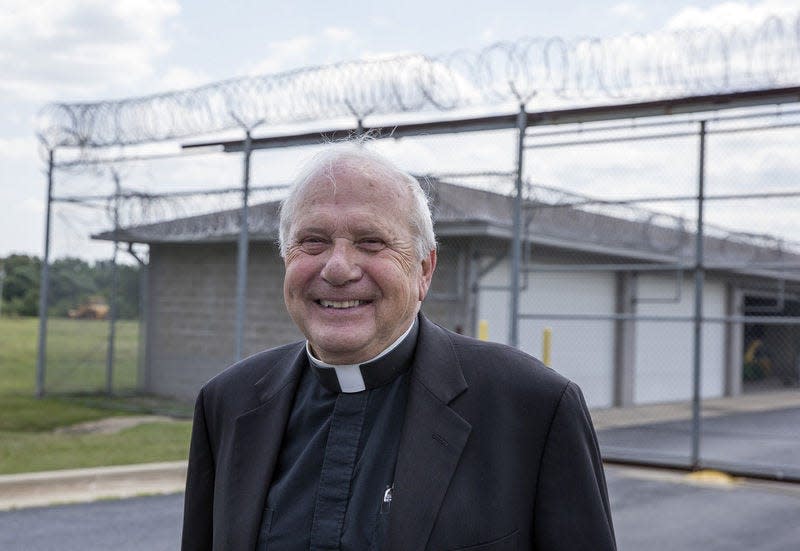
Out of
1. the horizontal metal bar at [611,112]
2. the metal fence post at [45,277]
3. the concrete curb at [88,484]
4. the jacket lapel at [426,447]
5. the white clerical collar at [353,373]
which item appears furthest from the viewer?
the metal fence post at [45,277]

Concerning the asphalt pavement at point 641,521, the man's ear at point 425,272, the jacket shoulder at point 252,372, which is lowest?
the asphalt pavement at point 641,521

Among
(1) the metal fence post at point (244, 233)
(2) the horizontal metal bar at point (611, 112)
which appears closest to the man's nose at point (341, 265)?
(2) the horizontal metal bar at point (611, 112)

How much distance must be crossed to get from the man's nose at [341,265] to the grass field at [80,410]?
6.44 m

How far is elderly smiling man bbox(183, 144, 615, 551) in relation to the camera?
1869mm

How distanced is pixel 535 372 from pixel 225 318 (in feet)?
45.0

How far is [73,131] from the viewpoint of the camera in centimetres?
1248

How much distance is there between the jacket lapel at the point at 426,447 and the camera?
6.00 ft

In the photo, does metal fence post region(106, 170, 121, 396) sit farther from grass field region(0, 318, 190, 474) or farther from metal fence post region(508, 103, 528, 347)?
metal fence post region(508, 103, 528, 347)

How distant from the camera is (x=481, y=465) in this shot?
1.90 meters

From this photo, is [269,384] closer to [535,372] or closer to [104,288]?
[535,372]

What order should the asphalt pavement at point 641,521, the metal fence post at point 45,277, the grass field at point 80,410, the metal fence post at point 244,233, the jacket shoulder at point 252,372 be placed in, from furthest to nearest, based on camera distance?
the metal fence post at point 45,277 → the metal fence post at point 244,233 → the grass field at point 80,410 → the asphalt pavement at point 641,521 → the jacket shoulder at point 252,372

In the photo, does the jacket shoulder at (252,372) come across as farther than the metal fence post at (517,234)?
No

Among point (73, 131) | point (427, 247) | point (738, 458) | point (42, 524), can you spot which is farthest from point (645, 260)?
point (427, 247)

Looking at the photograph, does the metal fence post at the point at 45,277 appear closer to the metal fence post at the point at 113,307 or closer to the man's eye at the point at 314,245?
the metal fence post at the point at 113,307
